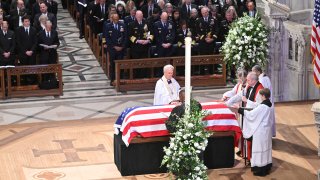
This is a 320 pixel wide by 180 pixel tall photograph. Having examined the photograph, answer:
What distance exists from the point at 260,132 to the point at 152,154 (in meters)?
1.91

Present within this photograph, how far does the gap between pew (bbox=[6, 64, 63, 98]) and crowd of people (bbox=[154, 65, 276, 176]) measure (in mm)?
4372

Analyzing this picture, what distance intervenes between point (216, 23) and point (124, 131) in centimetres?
686

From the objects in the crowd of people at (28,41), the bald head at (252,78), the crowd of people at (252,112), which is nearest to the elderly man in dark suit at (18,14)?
the crowd of people at (28,41)

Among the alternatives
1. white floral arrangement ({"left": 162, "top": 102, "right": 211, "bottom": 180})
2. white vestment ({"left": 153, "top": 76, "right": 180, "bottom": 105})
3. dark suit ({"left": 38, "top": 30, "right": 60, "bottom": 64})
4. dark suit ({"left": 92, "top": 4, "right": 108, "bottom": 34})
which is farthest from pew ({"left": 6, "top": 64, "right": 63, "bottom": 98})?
white floral arrangement ({"left": 162, "top": 102, "right": 211, "bottom": 180})

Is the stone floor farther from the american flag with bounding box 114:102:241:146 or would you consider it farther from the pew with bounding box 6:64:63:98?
the american flag with bounding box 114:102:241:146

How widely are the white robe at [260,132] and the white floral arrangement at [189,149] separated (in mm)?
2244

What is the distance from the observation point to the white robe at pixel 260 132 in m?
14.1

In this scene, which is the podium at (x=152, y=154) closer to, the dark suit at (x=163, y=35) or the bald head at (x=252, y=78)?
the bald head at (x=252, y=78)

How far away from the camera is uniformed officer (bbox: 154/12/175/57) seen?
19.8 m

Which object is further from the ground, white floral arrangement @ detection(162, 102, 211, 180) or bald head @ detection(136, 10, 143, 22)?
→ bald head @ detection(136, 10, 143, 22)

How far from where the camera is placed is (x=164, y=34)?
19812mm

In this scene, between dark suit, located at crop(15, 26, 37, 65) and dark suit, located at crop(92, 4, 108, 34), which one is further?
dark suit, located at crop(92, 4, 108, 34)

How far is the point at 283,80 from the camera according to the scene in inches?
758

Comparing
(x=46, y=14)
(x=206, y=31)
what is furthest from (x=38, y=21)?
(x=206, y=31)
